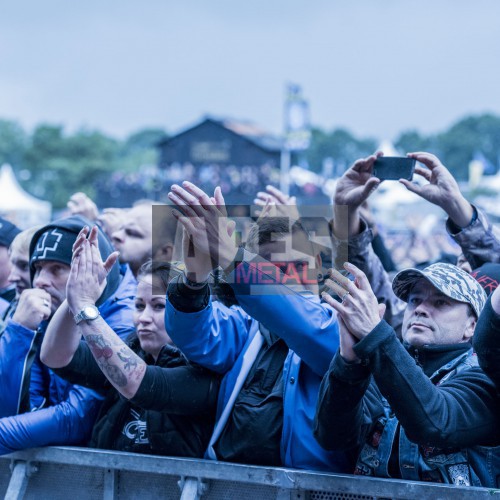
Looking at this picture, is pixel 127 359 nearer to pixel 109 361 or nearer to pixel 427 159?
pixel 109 361

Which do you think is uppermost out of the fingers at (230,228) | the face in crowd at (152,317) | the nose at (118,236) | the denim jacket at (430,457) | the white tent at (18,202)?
the white tent at (18,202)

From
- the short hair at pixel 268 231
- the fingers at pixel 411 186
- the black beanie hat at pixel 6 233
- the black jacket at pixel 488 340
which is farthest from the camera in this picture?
the black beanie hat at pixel 6 233

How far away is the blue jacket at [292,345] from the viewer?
8.90ft

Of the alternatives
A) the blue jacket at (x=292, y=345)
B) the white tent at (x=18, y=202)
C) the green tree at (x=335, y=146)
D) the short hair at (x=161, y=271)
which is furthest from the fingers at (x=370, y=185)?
the green tree at (x=335, y=146)

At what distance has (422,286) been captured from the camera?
2945mm

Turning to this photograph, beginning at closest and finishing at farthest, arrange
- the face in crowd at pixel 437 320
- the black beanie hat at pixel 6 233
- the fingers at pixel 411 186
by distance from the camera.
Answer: the face in crowd at pixel 437 320
the fingers at pixel 411 186
the black beanie hat at pixel 6 233

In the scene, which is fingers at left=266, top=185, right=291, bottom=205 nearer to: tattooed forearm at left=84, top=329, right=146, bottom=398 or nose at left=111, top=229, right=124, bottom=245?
nose at left=111, top=229, right=124, bottom=245

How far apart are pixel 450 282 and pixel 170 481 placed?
4.08 feet

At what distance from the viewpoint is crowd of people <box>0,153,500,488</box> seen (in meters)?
2.47

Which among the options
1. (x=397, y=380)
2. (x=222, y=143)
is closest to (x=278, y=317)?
(x=397, y=380)

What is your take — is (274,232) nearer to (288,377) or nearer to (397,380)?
(288,377)

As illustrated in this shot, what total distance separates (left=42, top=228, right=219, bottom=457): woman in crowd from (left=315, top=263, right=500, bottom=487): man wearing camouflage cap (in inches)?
24.9

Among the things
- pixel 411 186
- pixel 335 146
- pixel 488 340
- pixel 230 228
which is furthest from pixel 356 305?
pixel 335 146

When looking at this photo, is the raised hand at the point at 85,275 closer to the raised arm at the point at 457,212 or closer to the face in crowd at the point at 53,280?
the face in crowd at the point at 53,280
